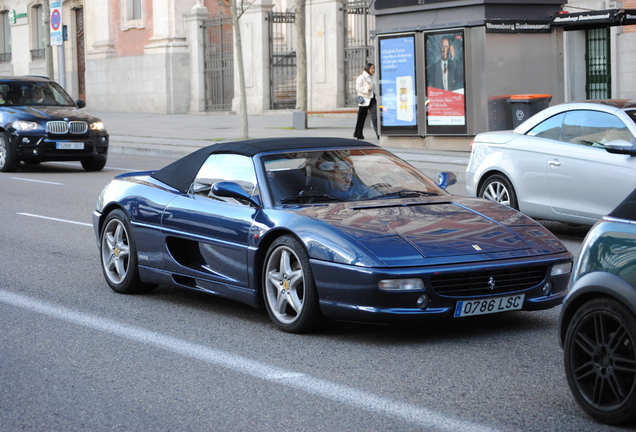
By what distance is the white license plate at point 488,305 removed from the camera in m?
5.86

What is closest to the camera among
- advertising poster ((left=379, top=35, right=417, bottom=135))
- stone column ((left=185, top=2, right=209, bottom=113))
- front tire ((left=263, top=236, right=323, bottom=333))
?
front tire ((left=263, top=236, right=323, bottom=333))

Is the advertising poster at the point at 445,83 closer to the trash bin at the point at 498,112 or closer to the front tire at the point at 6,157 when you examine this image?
the trash bin at the point at 498,112

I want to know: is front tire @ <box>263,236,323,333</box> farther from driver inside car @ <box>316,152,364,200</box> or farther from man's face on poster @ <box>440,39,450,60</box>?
man's face on poster @ <box>440,39,450,60</box>

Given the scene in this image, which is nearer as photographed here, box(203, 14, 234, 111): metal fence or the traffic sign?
the traffic sign

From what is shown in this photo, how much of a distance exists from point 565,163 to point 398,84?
1136 cm

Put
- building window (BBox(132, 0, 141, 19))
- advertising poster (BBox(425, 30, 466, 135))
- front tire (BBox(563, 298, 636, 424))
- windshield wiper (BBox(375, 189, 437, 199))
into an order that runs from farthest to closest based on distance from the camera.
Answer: building window (BBox(132, 0, 141, 19)) < advertising poster (BBox(425, 30, 466, 135)) < windshield wiper (BBox(375, 189, 437, 199)) < front tire (BBox(563, 298, 636, 424))

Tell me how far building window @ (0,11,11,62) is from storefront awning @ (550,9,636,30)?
4236cm

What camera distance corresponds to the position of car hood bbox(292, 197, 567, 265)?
5848 mm

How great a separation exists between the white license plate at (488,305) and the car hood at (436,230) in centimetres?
25

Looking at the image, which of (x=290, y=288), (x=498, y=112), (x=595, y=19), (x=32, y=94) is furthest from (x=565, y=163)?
(x=32, y=94)

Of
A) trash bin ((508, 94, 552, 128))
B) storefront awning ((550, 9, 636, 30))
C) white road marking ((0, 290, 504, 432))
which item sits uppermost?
storefront awning ((550, 9, 636, 30))

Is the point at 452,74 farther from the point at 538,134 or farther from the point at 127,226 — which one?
the point at 127,226

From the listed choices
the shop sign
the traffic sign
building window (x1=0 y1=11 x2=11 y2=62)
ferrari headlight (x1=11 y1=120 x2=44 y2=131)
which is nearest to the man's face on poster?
the shop sign

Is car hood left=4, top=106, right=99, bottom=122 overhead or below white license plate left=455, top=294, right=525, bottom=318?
overhead
